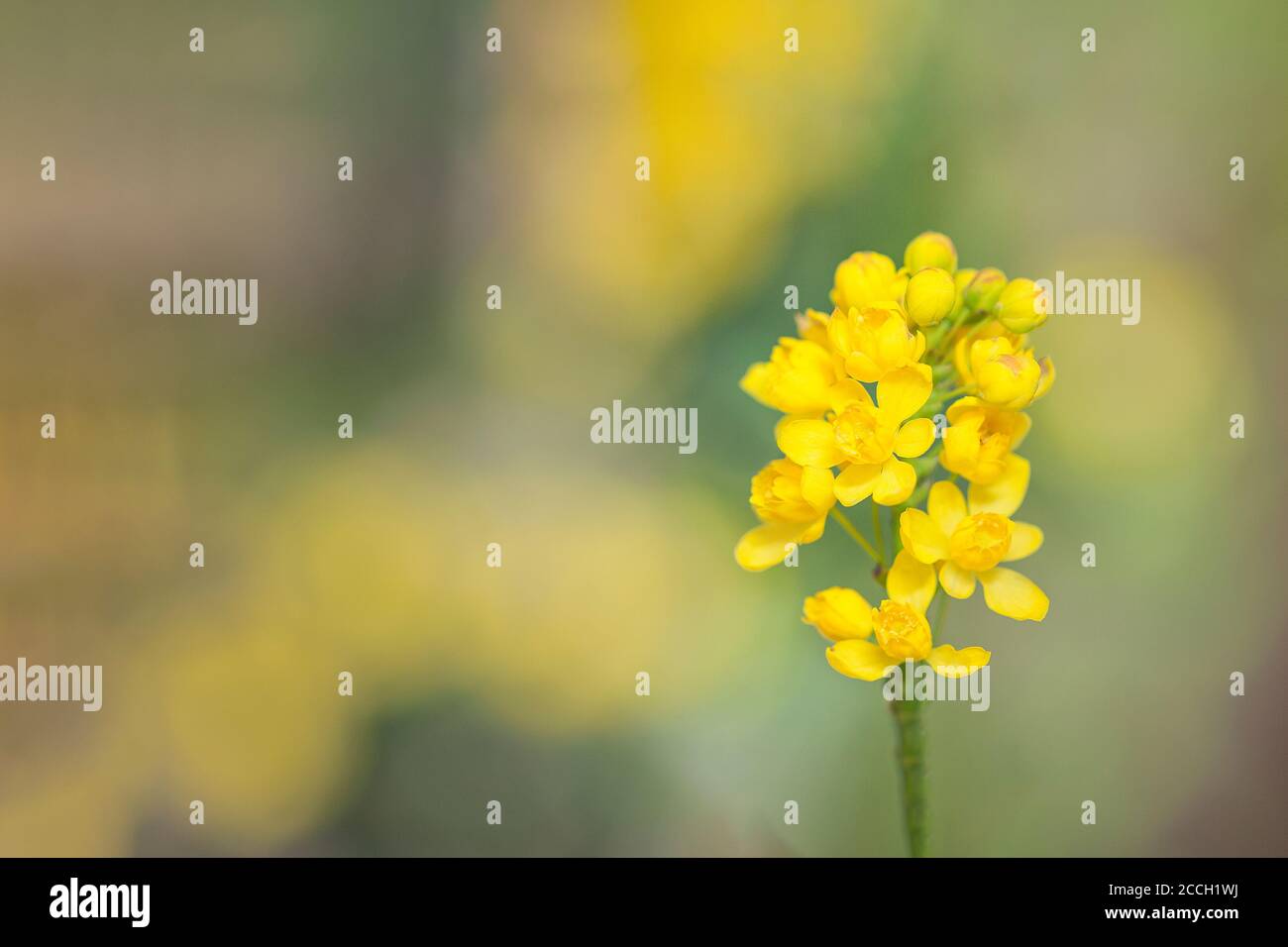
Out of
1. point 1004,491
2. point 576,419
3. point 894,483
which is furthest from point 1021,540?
point 576,419

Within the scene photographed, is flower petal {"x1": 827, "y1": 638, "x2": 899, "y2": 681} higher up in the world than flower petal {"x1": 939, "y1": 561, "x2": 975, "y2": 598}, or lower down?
lower down

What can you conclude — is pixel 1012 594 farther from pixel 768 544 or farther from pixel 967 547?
pixel 768 544

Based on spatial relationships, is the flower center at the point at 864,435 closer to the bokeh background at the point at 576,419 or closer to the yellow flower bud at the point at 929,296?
the yellow flower bud at the point at 929,296

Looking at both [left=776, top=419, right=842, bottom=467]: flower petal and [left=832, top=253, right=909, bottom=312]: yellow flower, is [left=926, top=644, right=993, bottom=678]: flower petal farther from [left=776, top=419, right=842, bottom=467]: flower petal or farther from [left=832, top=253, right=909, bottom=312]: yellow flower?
[left=832, top=253, right=909, bottom=312]: yellow flower

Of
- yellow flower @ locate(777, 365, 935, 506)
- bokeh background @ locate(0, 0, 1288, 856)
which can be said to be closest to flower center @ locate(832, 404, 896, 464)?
yellow flower @ locate(777, 365, 935, 506)
